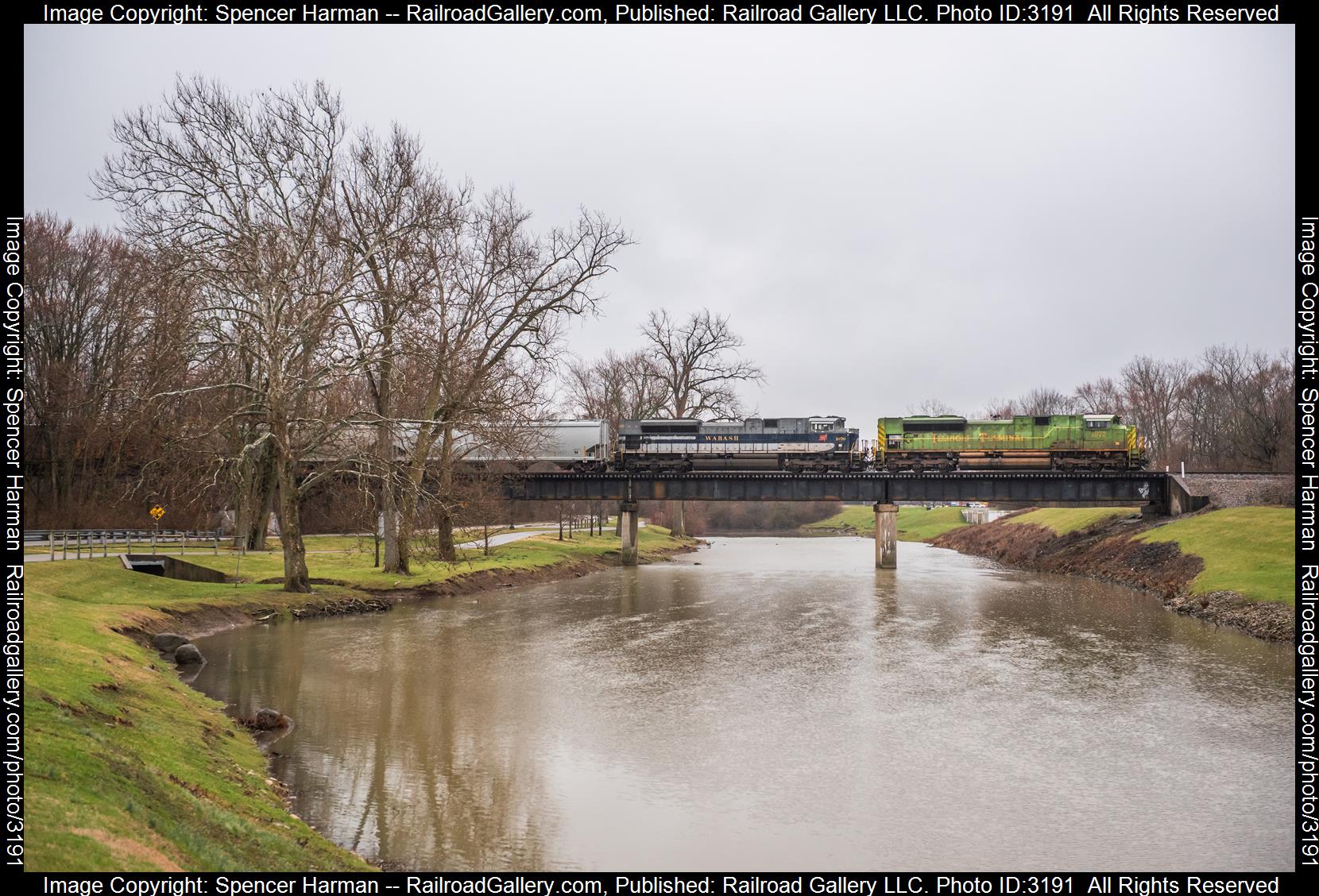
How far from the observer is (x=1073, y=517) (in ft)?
225

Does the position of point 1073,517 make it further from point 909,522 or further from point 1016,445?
A: point 909,522

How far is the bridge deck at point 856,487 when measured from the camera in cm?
5666

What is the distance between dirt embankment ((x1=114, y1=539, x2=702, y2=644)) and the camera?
28.8m

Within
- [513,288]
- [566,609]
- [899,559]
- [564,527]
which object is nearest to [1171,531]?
[899,559]

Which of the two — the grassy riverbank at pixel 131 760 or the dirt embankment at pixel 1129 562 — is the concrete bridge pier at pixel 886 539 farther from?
the grassy riverbank at pixel 131 760

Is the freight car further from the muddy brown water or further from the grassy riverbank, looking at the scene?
the grassy riverbank

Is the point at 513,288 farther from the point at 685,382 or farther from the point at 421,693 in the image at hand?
the point at 685,382

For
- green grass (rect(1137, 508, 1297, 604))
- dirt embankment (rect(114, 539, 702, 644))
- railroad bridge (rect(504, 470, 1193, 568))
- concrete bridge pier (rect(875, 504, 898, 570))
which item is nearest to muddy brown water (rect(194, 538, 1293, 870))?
dirt embankment (rect(114, 539, 702, 644))

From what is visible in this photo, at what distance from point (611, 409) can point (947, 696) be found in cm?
7217

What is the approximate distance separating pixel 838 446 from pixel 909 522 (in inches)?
2358

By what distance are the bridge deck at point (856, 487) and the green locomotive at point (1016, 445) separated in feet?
8.73

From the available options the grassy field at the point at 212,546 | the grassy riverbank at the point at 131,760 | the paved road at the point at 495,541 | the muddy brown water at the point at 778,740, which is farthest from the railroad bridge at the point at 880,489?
the grassy riverbank at the point at 131,760
